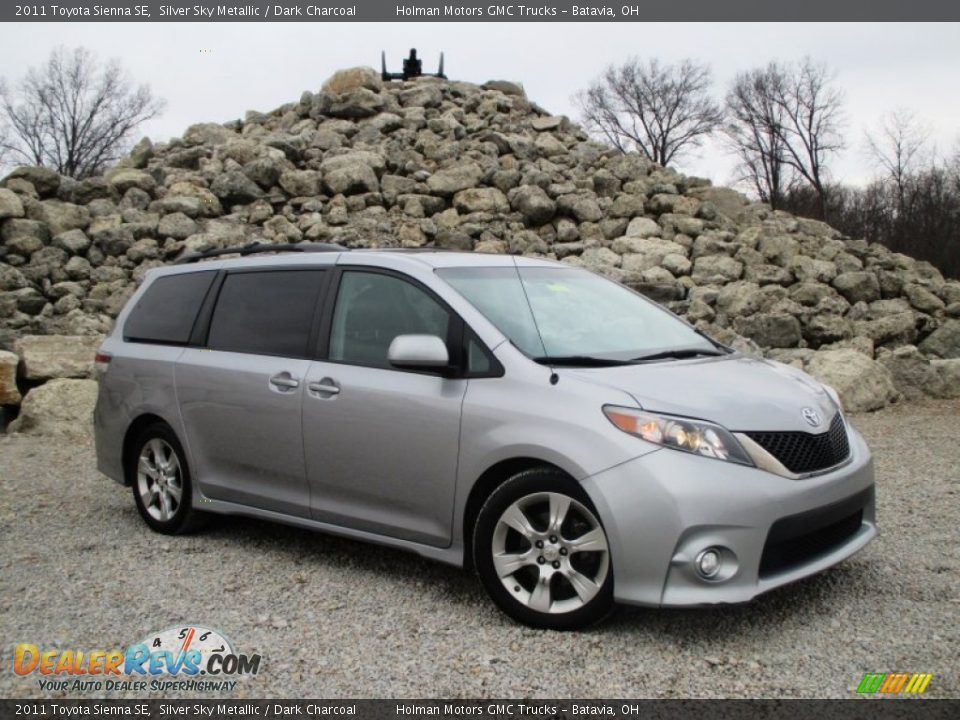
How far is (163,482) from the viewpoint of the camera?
6113 millimetres

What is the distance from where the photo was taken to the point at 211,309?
5.96 metres

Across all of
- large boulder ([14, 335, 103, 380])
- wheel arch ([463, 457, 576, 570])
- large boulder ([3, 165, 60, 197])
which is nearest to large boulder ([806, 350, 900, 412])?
wheel arch ([463, 457, 576, 570])

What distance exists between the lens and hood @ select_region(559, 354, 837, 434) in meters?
4.05

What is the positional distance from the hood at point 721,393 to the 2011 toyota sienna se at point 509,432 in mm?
14

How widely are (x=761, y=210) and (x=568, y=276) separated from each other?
1437 centimetres

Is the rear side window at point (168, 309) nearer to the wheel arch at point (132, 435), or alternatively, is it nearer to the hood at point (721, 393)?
the wheel arch at point (132, 435)

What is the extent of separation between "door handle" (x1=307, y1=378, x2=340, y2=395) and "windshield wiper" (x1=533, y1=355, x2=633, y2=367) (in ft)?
Result: 3.81

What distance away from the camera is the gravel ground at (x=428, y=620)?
3699 mm

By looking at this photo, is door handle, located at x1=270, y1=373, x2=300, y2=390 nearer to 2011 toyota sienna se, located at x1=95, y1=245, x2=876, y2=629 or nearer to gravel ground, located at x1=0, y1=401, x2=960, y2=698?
2011 toyota sienna se, located at x1=95, y1=245, x2=876, y2=629

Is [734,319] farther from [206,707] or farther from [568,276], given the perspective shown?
[206,707]

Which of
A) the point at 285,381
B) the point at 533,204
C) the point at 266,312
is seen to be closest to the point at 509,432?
the point at 285,381

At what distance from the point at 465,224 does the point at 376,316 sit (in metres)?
11.6

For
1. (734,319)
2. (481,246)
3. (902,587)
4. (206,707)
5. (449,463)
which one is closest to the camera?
(206,707)

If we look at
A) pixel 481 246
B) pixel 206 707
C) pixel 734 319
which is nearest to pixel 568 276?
pixel 206 707
